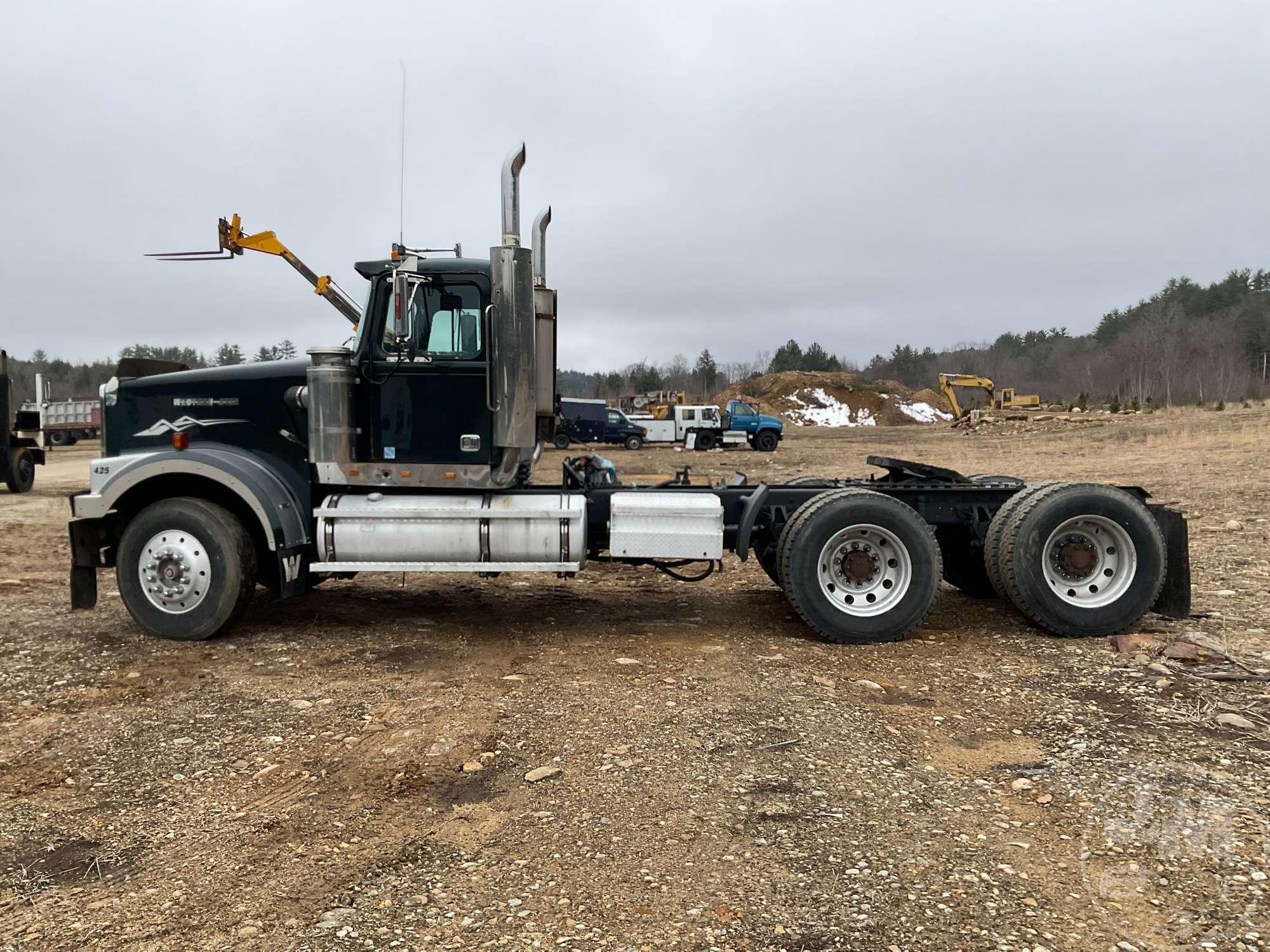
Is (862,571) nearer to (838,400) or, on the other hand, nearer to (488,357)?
(488,357)

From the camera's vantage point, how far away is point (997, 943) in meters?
2.63

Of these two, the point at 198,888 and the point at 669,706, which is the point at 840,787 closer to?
the point at 669,706

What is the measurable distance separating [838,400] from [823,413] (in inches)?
107

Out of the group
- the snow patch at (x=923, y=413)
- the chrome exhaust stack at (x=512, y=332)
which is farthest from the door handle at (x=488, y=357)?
the snow patch at (x=923, y=413)

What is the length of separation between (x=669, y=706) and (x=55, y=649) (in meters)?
4.40

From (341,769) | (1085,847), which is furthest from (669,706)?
(1085,847)

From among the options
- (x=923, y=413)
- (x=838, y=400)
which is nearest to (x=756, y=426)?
(x=838, y=400)

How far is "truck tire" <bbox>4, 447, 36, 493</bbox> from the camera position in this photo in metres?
16.6

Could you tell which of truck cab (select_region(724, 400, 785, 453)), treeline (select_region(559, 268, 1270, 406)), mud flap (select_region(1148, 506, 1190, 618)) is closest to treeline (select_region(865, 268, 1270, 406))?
treeline (select_region(559, 268, 1270, 406))

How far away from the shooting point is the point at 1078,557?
5.99 metres

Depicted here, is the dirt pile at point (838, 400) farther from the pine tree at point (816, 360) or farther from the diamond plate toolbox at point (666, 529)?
the diamond plate toolbox at point (666, 529)

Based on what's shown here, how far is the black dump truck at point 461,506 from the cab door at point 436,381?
0.05 ft

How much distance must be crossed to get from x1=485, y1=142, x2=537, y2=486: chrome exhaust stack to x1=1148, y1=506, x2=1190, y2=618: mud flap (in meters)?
4.60

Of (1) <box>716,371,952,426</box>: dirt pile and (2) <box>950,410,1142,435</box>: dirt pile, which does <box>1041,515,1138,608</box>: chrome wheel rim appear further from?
(1) <box>716,371,952,426</box>: dirt pile
